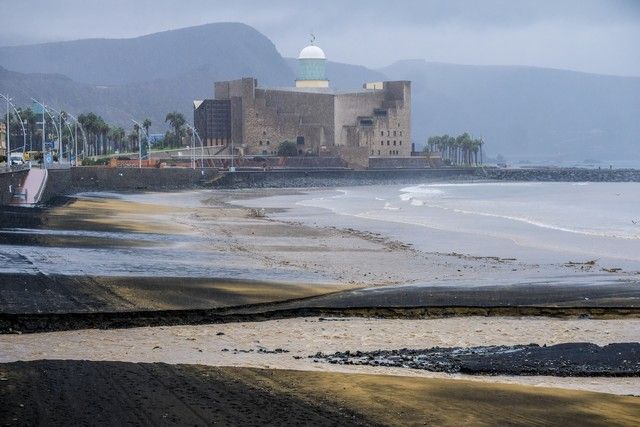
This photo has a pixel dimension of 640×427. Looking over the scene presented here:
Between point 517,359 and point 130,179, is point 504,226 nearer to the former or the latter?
point 517,359

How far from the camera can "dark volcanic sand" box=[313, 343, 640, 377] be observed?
53.7 ft

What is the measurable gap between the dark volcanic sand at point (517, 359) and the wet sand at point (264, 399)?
4.57 feet

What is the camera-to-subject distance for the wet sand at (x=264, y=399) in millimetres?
12508

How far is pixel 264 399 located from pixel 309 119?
161 meters

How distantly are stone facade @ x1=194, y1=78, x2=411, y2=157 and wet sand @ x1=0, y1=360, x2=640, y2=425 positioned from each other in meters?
153

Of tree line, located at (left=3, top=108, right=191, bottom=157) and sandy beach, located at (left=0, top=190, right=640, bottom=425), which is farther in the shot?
tree line, located at (left=3, top=108, right=191, bottom=157)

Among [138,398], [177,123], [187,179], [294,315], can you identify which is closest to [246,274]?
[294,315]

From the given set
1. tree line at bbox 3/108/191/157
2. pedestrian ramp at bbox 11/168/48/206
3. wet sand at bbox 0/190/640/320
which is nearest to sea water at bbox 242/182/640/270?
wet sand at bbox 0/190/640/320

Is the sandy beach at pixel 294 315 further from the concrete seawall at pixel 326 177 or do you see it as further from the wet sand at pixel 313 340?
the concrete seawall at pixel 326 177

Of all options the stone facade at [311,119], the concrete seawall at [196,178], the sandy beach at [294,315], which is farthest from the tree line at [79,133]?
the sandy beach at [294,315]

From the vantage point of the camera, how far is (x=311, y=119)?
174m

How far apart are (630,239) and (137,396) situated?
36.5 meters

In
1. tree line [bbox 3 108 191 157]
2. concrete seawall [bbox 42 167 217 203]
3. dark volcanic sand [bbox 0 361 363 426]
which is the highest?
tree line [bbox 3 108 191 157]

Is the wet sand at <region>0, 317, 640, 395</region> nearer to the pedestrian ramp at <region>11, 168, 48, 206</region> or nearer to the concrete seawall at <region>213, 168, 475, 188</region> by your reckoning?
the pedestrian ramp at <region>11, 168, 48, 206</region>
